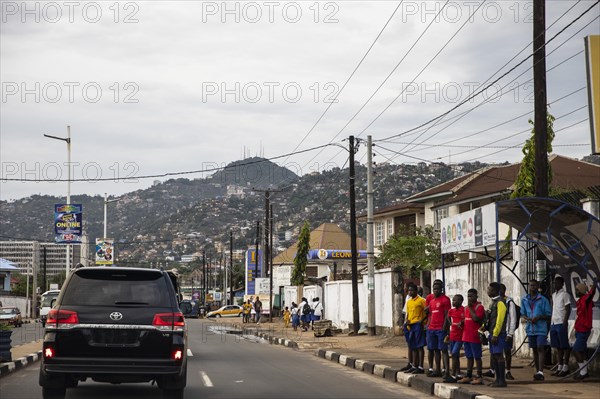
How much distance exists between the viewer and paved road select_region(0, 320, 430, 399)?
14.8 m

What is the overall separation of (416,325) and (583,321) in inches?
147

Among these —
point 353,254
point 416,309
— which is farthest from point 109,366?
point 353,254

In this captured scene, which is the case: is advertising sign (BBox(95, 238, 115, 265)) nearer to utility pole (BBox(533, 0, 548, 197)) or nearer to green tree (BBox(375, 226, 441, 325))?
green tree (BBox(375, 226, 441, 325))

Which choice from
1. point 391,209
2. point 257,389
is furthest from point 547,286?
point 391,209

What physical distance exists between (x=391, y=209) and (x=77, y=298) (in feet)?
164

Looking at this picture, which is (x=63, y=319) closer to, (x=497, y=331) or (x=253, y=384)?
(x=253, y=384)

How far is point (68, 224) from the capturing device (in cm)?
4800

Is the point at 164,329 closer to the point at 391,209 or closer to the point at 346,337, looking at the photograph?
the point at 346,337

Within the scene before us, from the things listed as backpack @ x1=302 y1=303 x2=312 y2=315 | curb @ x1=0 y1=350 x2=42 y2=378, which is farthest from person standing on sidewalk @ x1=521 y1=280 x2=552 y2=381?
backpack @ x1=302 y1=303 x2=312 y2=315

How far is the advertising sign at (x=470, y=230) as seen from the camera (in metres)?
17.1

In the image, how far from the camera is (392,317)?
34.3m

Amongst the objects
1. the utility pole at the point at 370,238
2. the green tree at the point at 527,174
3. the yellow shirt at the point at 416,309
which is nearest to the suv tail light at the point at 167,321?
the yellow shirt at the point at 416,309

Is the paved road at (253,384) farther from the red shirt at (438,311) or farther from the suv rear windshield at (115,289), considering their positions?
the suv rear windshield at (115,289)

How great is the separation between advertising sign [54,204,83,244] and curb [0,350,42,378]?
957 inches
